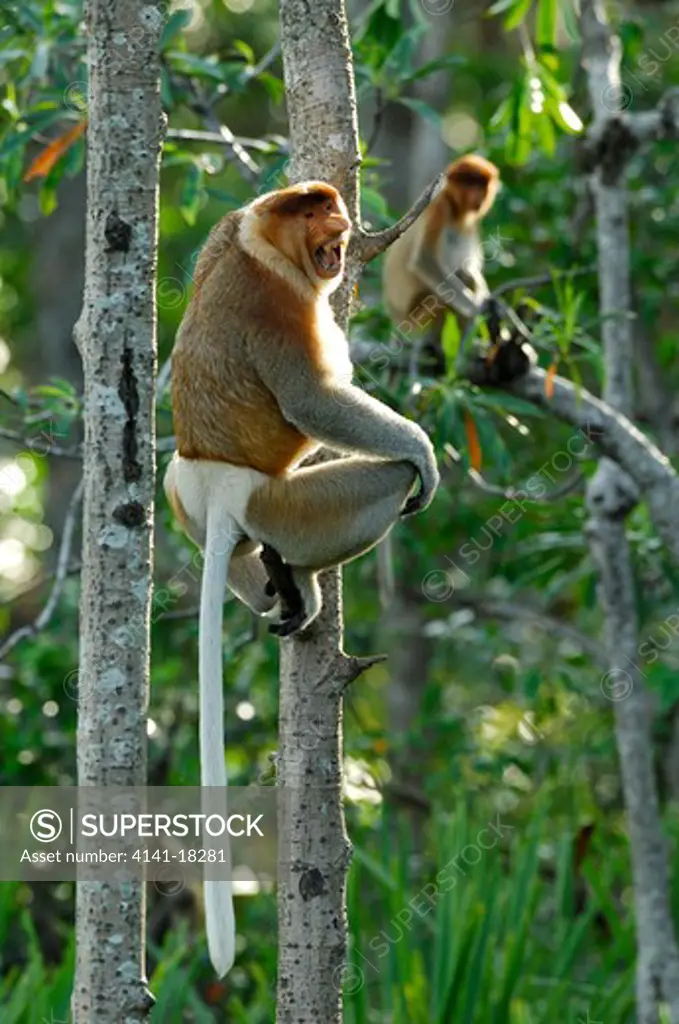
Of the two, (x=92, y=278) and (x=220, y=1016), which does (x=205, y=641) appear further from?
(x=220, y=1016)

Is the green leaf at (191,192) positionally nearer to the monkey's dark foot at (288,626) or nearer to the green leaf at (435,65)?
the green leaf at (435,65)

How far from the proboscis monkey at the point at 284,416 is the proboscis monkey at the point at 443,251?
303 cm

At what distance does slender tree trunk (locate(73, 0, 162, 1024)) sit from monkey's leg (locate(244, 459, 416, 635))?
425 mm

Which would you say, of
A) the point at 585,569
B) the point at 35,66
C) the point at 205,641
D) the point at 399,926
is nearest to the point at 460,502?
the point at 585,569

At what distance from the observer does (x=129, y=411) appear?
2.38m

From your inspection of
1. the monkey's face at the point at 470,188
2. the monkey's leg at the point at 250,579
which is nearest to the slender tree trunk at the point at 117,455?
the monkey's leg at the point at 250,579

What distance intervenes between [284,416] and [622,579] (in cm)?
209

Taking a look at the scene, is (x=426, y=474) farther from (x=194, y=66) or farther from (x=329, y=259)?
(x=194, y=66)

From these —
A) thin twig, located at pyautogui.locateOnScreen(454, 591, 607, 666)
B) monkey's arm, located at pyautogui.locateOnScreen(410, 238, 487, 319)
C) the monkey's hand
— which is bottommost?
the monkey's hand

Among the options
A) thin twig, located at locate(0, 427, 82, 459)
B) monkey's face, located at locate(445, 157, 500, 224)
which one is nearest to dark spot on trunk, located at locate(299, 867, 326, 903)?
thin twig, located at locate(0, 427, 82, 459)

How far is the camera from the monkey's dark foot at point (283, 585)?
264 centimetres

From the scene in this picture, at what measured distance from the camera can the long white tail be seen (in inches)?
86.1

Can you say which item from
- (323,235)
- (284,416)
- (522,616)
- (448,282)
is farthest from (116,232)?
(522,616)

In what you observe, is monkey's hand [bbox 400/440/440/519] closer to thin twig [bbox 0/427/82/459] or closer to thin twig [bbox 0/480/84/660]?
thin twig [bbox 0/480/84/660]
